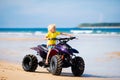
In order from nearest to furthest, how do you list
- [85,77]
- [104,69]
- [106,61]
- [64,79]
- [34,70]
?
[64,79]
[85,77]
[34,70]
[104,69]
[106,61]

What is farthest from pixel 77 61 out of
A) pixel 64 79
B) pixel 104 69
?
pixel 104 69

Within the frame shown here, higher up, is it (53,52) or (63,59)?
(53,52)

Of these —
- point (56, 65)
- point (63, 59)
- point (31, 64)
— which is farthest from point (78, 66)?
point (31, 64)

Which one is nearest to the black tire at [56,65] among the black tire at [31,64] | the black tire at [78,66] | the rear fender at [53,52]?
the rear fender at [53,52]

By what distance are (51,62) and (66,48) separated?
632mm

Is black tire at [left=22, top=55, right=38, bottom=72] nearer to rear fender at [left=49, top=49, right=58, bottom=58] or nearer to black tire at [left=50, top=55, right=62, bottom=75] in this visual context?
rear fender at [left=49, top=49, right=58, bottom=58]

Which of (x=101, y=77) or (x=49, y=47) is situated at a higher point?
(x=49, y=47)

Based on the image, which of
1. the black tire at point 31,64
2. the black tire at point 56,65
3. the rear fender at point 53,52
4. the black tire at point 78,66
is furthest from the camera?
the black tire at point 31,64

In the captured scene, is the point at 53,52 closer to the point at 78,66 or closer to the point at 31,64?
the point at 78,66

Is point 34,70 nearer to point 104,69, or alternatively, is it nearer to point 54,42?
point 54,42

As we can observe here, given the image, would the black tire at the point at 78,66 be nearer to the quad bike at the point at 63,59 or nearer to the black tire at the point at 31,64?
the quad bike at the point at 63,59

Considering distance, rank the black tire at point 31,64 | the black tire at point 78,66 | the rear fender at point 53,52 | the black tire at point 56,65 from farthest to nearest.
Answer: the black tire at point 31,64
the rear fender at point 53,52
the black tire at point 78,66
the black tire at point 56,65


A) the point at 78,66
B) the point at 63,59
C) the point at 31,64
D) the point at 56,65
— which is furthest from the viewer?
the point at 31,64

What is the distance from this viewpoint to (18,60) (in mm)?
15445
